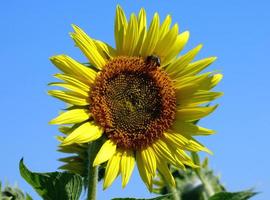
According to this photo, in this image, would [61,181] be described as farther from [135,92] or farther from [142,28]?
[142,28]

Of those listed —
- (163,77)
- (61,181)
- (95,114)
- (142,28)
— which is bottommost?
(61,181)

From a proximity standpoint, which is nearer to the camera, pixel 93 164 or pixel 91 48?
pixel 93 164

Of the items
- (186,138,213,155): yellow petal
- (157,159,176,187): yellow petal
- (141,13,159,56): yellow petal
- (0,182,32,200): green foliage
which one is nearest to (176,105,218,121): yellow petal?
(186,138,213,155): yellow petal

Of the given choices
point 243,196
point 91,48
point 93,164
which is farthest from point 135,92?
point 243,196

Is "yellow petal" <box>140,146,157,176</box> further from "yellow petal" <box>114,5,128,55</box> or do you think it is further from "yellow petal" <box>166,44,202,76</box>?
"yellow petal" <box>114,5,128,55</box>

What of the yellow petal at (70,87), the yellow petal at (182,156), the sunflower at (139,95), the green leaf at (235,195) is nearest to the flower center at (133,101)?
the sunflower at (139,95)
